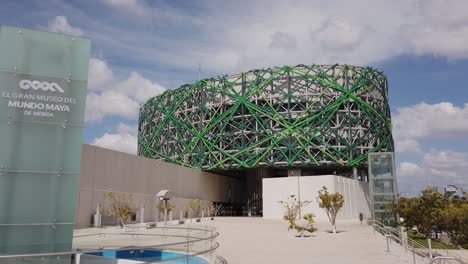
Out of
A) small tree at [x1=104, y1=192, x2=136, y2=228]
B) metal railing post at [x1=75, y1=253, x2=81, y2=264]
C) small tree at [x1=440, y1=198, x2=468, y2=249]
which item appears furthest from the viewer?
small tree at [x1=104, y1=192, x2=136, y2=228]

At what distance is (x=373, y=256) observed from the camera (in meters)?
14.0

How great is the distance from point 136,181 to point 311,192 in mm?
17445

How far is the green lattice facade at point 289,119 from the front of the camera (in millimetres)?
45719

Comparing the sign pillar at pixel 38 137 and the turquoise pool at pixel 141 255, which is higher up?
the sign pillar at pixel 38 137

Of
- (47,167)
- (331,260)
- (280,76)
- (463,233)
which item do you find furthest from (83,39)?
(280,76)

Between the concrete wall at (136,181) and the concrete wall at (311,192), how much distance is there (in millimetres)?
8893

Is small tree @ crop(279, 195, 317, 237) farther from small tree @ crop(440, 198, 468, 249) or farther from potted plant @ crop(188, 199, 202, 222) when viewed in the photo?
potted plant @ crop(188, 199, 202, 222)

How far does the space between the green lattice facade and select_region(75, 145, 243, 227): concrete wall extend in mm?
3788

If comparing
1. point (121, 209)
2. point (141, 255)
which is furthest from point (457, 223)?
→ point (121, 209)

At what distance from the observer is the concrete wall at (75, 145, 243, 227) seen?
28800mm

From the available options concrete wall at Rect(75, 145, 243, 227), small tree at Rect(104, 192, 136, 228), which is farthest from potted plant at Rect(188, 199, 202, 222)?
small tree at Rect(104, 192, 136, 228)

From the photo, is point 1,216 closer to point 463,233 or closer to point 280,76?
point 463,233

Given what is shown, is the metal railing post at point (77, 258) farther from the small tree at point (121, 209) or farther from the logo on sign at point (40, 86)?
the small tree at point (121, 209)

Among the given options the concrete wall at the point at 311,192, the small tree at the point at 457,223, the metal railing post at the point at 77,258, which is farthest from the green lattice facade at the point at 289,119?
the metal railing post at the point at 77,258
